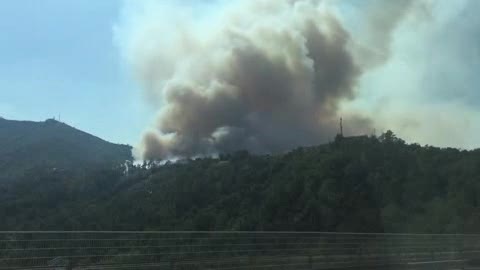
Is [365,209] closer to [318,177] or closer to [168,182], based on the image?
[318,177]

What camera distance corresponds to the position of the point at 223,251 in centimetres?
1373

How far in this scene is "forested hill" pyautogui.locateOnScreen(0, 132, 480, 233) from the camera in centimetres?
4559

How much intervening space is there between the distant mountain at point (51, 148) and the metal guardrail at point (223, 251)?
254 feet

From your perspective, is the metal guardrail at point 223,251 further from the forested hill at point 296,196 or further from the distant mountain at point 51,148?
the distant mountain at point 51,148

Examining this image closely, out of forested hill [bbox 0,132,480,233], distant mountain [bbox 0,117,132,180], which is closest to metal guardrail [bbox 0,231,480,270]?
forested hill [bbox 0,132,480,233]

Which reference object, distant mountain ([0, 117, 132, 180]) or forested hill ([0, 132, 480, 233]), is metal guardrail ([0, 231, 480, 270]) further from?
distant mountain ([0, 117, 132, 180])

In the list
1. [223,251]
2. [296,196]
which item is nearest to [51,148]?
[296,196]

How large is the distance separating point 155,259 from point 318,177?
50.3m

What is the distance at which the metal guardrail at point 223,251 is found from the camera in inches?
414

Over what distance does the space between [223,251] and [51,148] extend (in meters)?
103

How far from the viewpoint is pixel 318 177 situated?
61.7 meters

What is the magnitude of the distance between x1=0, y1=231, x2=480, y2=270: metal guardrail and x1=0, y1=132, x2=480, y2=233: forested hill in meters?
22.6

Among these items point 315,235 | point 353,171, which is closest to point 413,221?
point 353,171

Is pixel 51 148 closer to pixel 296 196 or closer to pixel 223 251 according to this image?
pixel 296 196
